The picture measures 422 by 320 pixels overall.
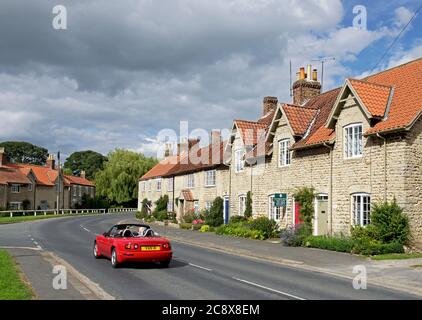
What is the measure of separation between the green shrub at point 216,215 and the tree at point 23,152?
101948 millimetres

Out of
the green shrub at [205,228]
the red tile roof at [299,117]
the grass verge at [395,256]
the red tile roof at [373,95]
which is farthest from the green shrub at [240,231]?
the red tile roof at [373,95]

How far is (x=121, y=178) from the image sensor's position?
251 ft

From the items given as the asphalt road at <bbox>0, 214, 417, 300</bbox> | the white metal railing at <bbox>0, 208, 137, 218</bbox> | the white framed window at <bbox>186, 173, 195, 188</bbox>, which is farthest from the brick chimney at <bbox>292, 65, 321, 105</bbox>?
the white metal railing at <bbox>0, 208, 137, 218</bbox>

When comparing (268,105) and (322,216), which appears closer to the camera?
(322,216)

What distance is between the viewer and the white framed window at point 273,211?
28.2 m

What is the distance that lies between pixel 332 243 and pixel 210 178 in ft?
64.5

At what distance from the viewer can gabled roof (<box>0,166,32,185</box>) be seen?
67550 millimetres

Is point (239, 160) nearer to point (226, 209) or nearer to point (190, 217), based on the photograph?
point (226, 209)

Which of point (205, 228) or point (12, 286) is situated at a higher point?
point (12, 286)

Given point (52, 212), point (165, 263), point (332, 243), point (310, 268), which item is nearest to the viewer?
point (165, 263)

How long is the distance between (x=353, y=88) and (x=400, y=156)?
160 inches

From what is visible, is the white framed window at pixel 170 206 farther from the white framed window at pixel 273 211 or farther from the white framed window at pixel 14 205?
the white framed window at pixel 14 205

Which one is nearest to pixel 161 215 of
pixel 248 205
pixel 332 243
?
pixel 248 205
